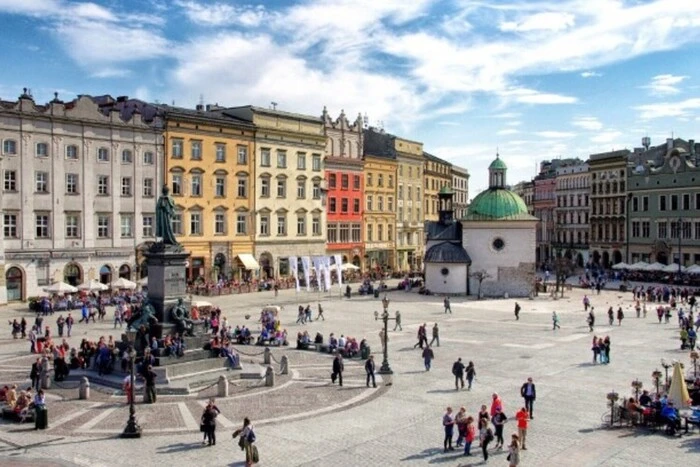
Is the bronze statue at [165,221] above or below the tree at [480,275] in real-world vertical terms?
above

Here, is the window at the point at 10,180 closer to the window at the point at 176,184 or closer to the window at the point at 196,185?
the window at the point at 176,184

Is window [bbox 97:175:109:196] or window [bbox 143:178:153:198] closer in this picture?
window [bbox 97:175:109:196]

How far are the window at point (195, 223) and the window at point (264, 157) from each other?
879cm

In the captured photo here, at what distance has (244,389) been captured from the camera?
2856 centimetres

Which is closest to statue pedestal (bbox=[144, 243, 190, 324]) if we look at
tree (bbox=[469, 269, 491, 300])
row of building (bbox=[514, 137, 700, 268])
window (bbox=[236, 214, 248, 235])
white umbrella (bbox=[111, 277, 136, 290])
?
white umbrella (bbox=[111, 277, 136, 290])

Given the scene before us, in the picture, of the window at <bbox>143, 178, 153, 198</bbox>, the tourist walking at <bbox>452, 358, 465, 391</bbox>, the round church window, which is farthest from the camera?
the round church window

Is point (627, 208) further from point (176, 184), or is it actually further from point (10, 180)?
point (10, 180)

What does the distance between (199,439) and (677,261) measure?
7478 cm

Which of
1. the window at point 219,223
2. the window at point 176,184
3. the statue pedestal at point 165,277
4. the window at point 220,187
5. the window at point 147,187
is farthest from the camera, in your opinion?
the window at point 219,223

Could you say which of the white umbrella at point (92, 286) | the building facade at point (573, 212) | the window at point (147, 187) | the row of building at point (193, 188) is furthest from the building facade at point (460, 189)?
the white umbrella at point (92, 286)

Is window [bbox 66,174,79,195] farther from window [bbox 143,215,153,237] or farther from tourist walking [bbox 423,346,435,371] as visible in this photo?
tourist walking [bbox 423,346,435,371]

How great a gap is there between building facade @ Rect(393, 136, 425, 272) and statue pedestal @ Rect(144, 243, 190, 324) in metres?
60.1

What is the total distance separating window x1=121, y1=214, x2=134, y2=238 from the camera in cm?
6022

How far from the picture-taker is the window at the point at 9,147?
52.8 metres
